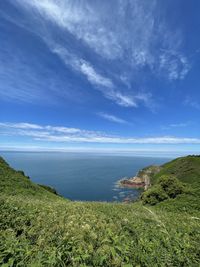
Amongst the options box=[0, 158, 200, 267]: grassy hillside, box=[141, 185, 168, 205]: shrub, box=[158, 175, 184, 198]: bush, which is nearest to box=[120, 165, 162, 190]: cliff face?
box=[158, 175, 184, 198]: bush

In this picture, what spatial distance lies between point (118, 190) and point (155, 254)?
389 ft

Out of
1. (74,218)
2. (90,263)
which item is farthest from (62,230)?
(90,263)

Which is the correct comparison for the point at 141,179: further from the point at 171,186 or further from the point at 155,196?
the point at 155,196

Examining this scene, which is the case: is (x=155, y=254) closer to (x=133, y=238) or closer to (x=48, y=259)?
(x=133, y=238)

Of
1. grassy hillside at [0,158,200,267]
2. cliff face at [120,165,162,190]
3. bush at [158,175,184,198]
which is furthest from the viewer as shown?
cliff face at [120,165,162,190]

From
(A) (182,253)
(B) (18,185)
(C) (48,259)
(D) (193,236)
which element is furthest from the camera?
(B) (18,185)

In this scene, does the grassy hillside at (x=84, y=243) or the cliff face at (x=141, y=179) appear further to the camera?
the cliff face at (x=141, y=179)

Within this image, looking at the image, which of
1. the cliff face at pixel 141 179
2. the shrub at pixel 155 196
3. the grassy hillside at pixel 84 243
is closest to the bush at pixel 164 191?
the shrub at pixel 155 196

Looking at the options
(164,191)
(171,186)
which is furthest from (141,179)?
(171,186)

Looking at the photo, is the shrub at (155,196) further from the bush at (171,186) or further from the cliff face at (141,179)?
the cliff face at (141,179)

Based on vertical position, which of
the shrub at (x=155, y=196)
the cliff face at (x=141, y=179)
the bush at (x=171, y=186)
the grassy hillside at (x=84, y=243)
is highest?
the grassy hillside at (x=84, y=243)

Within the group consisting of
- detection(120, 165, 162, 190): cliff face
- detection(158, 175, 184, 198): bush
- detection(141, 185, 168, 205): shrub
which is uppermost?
detection(158, 175, 184, 198): bush

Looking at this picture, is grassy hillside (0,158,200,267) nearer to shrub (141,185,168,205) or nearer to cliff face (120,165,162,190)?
shrub (141,185,168,205)

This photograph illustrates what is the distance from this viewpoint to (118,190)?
119938mm
